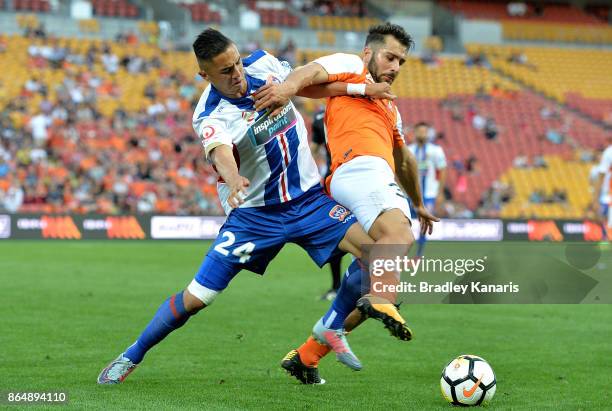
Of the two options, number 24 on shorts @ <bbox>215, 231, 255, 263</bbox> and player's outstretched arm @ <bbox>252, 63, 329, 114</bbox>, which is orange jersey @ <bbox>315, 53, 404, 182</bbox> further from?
number 24 on shorts @ <bbox>215, 231, 255, 263</bbox>

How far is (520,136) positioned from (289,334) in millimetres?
28952

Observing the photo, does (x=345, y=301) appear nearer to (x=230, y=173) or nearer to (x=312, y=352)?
(x=312, y=352)

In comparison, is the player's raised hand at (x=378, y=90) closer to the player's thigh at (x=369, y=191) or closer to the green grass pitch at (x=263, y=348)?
the player's thigh at (x=369, y=191)

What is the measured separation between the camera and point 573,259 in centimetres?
909

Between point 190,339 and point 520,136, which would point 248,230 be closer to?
point 190,339

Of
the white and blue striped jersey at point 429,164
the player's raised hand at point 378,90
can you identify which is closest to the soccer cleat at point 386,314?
the player's raised hand at point 378,90

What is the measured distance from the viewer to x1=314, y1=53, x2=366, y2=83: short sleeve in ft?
22.0

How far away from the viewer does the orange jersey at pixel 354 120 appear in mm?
6707

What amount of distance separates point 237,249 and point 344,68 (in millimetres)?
1372

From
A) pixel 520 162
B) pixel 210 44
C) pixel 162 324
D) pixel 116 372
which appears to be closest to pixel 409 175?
pixel 210 44

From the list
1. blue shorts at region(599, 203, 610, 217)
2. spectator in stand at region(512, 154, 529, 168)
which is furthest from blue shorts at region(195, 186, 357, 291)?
spectator in stand at region(512, 154, 529, 168)

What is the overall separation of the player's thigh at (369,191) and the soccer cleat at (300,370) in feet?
3.74

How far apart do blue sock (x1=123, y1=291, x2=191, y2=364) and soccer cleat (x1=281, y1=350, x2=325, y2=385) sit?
777 millimetres

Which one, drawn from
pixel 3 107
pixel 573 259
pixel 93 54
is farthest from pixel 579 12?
pixel 573 259
